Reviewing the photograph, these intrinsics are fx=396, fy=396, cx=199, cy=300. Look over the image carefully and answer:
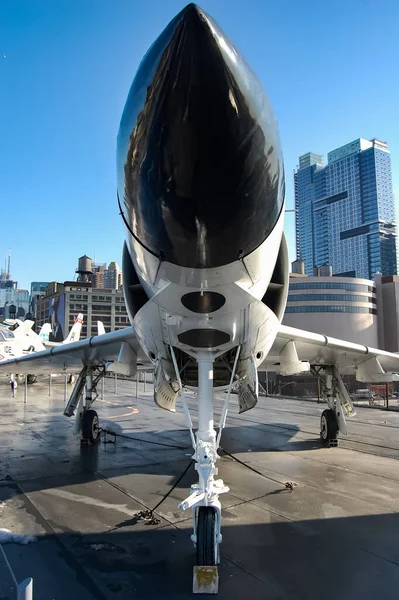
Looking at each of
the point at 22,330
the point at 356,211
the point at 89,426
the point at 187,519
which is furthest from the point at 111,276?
the point at 187,519

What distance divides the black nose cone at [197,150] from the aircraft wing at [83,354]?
4.23 metres

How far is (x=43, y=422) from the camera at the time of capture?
14812 mm

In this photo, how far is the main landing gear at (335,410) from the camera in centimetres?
1009

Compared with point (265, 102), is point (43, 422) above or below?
below

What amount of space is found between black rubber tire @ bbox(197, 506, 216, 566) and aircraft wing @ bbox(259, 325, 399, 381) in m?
3.47

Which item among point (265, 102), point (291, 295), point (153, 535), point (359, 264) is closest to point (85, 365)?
point (153, 535)

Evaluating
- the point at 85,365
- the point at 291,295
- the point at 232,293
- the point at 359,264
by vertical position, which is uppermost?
the point at 359,264

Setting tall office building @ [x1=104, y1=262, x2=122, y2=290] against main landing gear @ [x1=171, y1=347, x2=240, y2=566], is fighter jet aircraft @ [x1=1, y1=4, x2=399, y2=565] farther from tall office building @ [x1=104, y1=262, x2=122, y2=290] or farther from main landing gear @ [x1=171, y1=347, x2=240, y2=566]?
tall office building @ [x1=104, y1=262, x2=122, y2=290]

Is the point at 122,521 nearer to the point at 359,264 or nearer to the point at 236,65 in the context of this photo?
the point at 236,65

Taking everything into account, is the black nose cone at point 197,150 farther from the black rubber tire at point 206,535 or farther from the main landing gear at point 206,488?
the black rubber tire at point 206,535

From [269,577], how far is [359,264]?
6724 inches

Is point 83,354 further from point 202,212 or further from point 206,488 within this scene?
point 202,212

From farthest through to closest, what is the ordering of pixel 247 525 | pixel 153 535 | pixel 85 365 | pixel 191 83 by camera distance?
pixel 85 365 < pixel 247 525 < pixel 153 535 < pixel 191 83

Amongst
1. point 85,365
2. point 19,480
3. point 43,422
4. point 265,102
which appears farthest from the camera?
point 43,422
